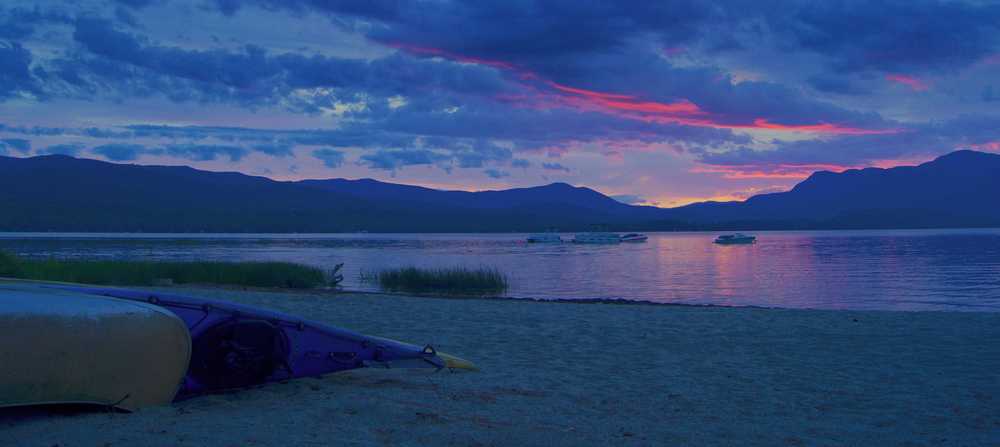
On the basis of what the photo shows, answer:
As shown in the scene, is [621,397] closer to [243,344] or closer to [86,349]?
[243,344]

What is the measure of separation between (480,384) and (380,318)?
612 centimetres

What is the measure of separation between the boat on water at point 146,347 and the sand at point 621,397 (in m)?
0.15

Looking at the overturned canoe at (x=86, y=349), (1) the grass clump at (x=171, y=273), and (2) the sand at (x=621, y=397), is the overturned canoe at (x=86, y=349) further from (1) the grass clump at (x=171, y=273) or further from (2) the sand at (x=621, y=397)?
(1) the grass clump at (x=171, y=273)

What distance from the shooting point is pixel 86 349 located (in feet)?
16.8

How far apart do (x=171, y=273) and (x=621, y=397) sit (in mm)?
19927

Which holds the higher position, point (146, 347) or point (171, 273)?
point (146, 347)

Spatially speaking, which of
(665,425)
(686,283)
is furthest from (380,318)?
(686,283)

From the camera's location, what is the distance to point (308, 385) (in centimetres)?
659

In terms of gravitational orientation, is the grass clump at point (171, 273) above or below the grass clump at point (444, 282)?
above

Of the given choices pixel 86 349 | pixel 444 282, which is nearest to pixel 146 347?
pixel 86 349

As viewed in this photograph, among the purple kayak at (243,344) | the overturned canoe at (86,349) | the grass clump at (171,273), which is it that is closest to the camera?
the overturned canoe at (86,349)

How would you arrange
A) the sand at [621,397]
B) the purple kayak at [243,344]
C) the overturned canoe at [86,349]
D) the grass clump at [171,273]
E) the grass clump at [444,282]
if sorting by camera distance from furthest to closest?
the grass clump at [444,282]
the grass clump at [171,273]
the purple kayak at [243,344]
the sand at [621,397]
the overturned canoe at [86,349]

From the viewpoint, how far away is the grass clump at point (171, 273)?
20.6 meters

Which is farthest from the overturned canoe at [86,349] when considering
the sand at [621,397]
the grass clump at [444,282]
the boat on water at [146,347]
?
the grass clump at [444,282]
